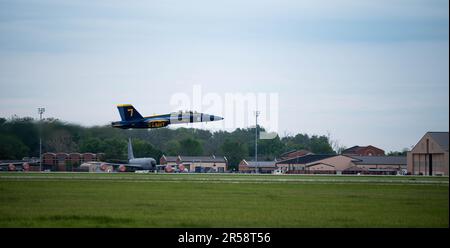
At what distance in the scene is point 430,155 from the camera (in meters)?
106

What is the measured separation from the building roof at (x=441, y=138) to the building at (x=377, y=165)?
66.5ft

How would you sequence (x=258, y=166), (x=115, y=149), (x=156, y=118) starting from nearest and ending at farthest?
(x=156, y=118), (x=115, y=149), (x=258, y=166)

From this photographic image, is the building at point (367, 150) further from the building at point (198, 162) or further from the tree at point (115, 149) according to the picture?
the tree at point (115, 149)

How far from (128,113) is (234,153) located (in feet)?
239

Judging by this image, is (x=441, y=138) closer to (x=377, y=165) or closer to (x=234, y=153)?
(x=377, y=165)

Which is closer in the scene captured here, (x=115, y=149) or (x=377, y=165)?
(x=115, y=149)

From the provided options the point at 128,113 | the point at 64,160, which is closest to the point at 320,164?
the point at 64,160

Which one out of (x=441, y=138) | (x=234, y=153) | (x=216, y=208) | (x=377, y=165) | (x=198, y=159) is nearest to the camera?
(x=216, y=208)

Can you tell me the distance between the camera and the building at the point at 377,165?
128 m

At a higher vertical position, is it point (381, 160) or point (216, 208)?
point (381, 160)

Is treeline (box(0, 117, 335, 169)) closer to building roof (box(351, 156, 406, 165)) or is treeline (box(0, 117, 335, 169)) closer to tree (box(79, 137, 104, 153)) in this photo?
tree (box(79, 137, 104, 153))
